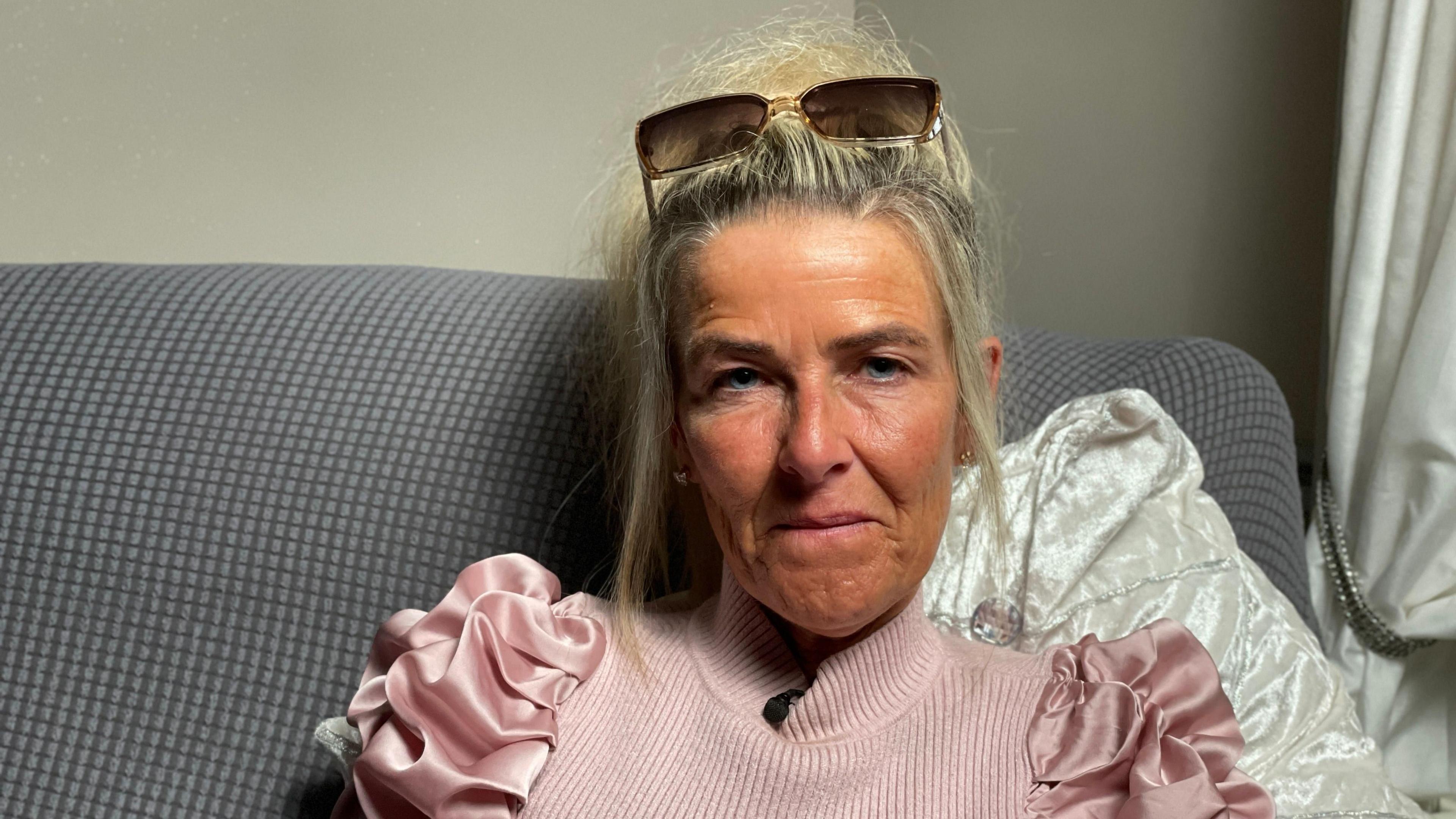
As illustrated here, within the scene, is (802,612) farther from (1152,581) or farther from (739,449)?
(1152,581)

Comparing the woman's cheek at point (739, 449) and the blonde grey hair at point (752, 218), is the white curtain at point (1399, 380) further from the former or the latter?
the woman's cheek at point (739, 449)

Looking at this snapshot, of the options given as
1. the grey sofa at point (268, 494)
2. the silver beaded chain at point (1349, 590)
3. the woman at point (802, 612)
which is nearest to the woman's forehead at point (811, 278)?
the woman at point (802, 612)

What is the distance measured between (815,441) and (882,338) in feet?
0.31

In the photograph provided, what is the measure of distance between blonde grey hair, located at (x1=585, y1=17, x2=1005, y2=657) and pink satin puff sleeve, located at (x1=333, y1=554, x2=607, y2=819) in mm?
76

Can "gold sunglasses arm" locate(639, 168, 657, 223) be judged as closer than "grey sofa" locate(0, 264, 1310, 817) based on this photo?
Yes

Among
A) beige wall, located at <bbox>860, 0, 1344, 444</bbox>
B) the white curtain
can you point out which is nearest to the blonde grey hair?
the white curtain

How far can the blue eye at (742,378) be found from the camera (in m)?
0.90

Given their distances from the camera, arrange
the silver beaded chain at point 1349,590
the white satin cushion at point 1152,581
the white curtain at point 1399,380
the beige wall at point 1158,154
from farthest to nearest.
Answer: the beige wall at point 1158,154 → the silver beaded chain at point 1349,590 → the white curtain at point 1399,380 → the white satin cushion at point 1152,581

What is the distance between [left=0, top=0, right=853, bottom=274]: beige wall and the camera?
152 cm

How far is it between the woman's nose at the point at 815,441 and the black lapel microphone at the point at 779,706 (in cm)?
20

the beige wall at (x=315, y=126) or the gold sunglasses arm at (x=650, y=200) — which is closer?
the gold sunglasses arm at (x=650, y=200)

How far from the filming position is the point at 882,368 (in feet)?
2.94

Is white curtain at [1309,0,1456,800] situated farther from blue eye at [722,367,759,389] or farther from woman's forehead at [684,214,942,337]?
blue eye at [722,367,759,389]

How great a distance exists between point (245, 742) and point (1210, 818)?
876 mm
